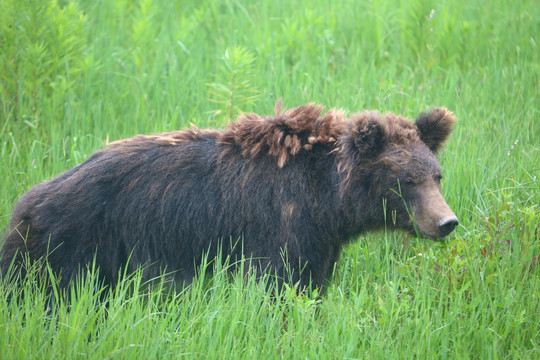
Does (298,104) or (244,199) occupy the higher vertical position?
(298,104)

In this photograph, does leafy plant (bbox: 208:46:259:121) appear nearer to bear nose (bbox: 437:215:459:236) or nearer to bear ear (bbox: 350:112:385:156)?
bear ear (bbox: 350:112:385:156)

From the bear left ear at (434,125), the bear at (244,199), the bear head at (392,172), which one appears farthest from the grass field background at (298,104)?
the bear left ear at (434,125)

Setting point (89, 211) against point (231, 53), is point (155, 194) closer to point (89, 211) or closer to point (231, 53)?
point (89, 211)

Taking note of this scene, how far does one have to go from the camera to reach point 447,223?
168 inches

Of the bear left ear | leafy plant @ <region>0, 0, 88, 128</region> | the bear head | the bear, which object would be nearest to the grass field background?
leafy plant @ <region>0, 0, 88, 128</region>

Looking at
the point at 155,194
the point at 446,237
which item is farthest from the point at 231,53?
the point at 446,237

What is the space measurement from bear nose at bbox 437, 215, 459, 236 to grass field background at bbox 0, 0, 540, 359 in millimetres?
324

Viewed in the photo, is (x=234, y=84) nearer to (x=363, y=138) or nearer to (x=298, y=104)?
(x=298, y=104)

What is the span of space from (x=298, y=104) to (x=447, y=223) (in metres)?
3.55

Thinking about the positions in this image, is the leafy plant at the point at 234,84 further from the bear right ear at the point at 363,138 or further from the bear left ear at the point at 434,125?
the bear left ear at the point at 434,125

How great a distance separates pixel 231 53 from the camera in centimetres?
656

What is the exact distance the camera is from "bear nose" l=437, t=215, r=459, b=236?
13.9 feet

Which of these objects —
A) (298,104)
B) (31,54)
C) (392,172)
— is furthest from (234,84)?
(392,172)

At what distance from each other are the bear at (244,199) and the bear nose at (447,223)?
0.03 meters
